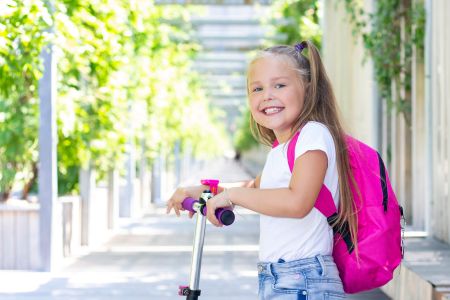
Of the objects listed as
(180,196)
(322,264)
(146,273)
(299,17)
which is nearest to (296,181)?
(322,264)

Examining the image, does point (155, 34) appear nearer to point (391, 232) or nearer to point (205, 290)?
point (205, 290)

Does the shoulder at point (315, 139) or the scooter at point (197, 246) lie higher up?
the shoulder at point (315, 139)

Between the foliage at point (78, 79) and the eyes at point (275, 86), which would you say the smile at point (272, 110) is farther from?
the foliage at point (78, 79)

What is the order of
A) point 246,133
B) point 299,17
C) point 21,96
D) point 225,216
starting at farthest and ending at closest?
point 246,133 → point 299,17 → point 21,96 → point 225,216

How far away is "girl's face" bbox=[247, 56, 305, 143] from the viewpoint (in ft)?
8.43

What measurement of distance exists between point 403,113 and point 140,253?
3157 millimetres

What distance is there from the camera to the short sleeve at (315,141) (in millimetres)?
2479

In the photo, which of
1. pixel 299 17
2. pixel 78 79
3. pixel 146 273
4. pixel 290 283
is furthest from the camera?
pixel 299 17

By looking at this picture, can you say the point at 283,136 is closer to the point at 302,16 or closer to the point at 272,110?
the point at 272,110

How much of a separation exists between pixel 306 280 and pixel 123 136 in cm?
842

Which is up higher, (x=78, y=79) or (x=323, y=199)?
(x=78, y=79)

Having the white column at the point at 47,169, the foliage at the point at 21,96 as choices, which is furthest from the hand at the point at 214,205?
the white column at the point at 47,169

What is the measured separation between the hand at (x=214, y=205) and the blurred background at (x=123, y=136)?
2.31m

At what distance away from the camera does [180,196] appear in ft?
8.79
